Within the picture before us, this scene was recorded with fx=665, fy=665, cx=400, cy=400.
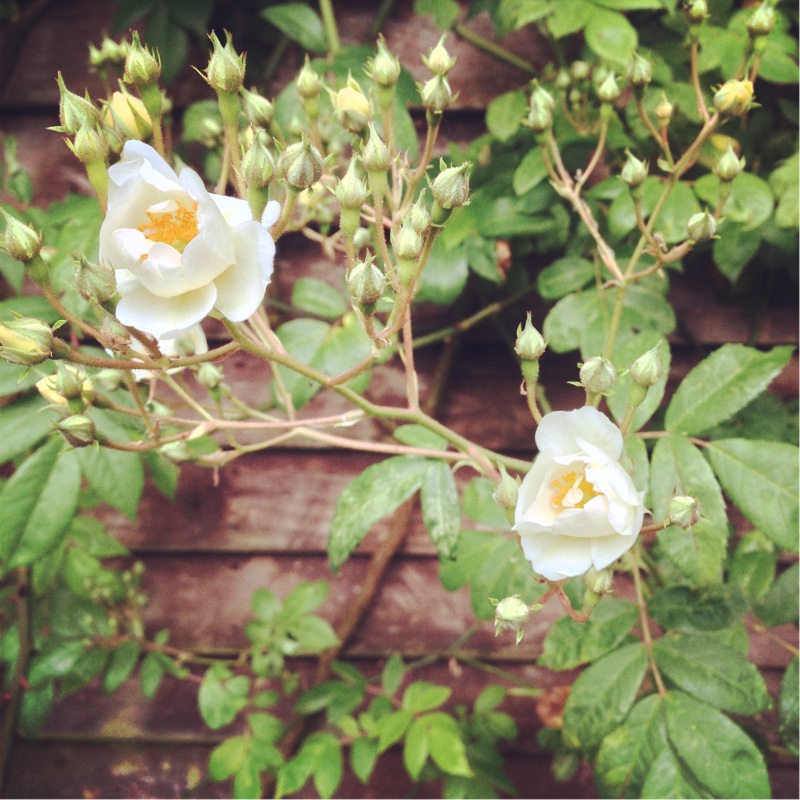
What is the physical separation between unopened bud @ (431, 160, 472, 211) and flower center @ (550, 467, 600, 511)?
0.26m

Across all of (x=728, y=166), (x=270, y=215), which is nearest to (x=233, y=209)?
(x=270, y=215)

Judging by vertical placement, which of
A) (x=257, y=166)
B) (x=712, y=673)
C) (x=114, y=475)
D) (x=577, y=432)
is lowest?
(x=712, y=673)

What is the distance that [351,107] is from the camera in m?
0.71

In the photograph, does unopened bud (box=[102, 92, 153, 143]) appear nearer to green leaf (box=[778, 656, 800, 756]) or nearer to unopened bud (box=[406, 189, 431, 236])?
unopened bud (box=[406, 189, 431, 236])

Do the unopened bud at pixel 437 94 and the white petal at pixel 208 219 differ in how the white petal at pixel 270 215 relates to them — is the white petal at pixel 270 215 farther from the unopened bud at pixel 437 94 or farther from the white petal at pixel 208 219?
the unopened bud at pixel 437 94

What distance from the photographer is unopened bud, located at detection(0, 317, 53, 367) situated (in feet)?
1.63

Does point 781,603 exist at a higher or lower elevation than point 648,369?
lower

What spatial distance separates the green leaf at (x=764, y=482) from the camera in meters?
0.74

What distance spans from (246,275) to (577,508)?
0.33 metres

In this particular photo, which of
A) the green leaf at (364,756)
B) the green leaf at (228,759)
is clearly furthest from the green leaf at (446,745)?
the green leaf at (228,759)

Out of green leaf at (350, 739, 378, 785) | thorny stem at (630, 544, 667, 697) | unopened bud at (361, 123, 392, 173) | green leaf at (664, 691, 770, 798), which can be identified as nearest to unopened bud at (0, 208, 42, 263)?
unopened bud at (361, 123, 392, 173)

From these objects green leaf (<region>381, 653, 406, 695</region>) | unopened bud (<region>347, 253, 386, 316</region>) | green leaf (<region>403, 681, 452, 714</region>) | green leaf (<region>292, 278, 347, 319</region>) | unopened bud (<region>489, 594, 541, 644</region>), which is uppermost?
unopened bud (<region>347, 253, 386, 316</region>)

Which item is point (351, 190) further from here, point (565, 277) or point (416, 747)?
point (416, 747)

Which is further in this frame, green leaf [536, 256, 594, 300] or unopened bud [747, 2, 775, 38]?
green leaf [536, 256, 594, 300]
